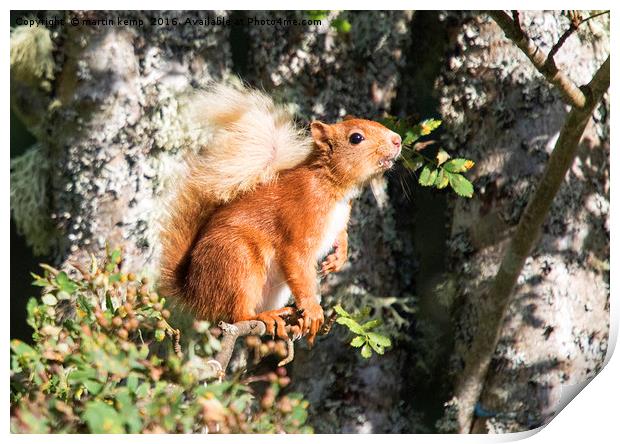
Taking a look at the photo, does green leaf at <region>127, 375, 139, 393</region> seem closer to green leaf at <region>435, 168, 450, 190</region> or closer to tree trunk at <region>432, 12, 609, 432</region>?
green leaf at <region>435, 168, 450, 190</region>

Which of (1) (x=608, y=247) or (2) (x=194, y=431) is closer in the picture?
(2) (x=194, y=431)

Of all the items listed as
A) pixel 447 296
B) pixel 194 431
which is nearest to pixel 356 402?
pixel 447 296

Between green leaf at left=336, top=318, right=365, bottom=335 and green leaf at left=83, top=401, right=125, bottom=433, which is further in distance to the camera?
green leaf at left=336, top=318, right=365, bottom=335

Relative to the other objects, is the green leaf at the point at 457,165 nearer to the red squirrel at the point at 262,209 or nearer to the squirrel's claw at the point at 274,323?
the red squirrel at the point at 262,209

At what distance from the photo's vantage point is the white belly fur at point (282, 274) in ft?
3.48

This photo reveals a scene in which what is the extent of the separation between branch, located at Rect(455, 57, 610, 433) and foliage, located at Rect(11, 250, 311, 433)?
35 centimetres

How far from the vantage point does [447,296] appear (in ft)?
4.54

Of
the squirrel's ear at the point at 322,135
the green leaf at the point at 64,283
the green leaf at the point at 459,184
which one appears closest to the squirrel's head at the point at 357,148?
the squirrel's ear at the point at 322,135

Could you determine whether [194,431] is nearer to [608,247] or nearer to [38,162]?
[38,162]

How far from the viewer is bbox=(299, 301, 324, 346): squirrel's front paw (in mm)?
1038

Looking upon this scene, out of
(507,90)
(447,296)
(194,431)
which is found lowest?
(194,431)

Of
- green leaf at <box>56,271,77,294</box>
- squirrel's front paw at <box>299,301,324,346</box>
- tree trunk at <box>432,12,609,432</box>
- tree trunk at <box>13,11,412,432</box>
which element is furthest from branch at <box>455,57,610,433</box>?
green leaf at <box>56,271,77,294</box>

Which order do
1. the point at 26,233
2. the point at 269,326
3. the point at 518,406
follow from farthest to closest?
the point at 518,406
the point at 26,233
the point at 269,326

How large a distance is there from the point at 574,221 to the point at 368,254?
344 mm
